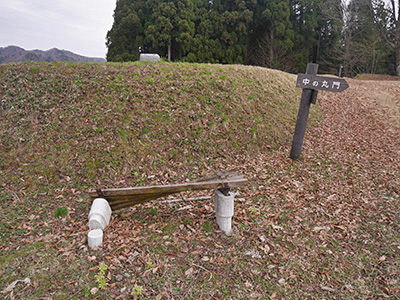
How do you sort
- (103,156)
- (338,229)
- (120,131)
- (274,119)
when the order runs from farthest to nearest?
(274,119) → (120,131) → (103,156) → (338,229)

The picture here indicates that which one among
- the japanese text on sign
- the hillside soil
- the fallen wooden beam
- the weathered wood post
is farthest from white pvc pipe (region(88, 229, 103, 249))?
the japanese text on sign

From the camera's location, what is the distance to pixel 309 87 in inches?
205

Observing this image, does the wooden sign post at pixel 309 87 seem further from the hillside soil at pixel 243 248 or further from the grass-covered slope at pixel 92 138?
the hillside soil at pixel 243 248

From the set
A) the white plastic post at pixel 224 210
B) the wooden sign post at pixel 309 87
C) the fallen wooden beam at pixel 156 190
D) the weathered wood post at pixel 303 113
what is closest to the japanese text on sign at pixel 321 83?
the wooden sign post at pixel 309 87

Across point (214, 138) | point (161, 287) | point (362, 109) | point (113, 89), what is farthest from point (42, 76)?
point (362, 109)

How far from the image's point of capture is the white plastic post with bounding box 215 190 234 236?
11.2 feet

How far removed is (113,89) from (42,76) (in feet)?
6.45

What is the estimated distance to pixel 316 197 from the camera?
4547 millimetres

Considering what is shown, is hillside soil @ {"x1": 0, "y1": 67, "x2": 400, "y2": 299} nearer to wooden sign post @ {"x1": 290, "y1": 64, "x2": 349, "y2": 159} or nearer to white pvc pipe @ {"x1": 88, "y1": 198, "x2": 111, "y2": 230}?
white pvc pipe @ {"x1": 88, "y1": 198, "x2": 111, "y2": 230}

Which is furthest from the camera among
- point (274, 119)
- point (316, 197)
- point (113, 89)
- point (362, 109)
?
point (362, 109)

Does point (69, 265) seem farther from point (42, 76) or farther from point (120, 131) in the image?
point (42, 76)

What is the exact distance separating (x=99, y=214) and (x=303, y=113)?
4.59 metres

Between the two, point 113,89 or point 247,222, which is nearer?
point 247,222

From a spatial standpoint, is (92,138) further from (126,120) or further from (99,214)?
(99,214)
